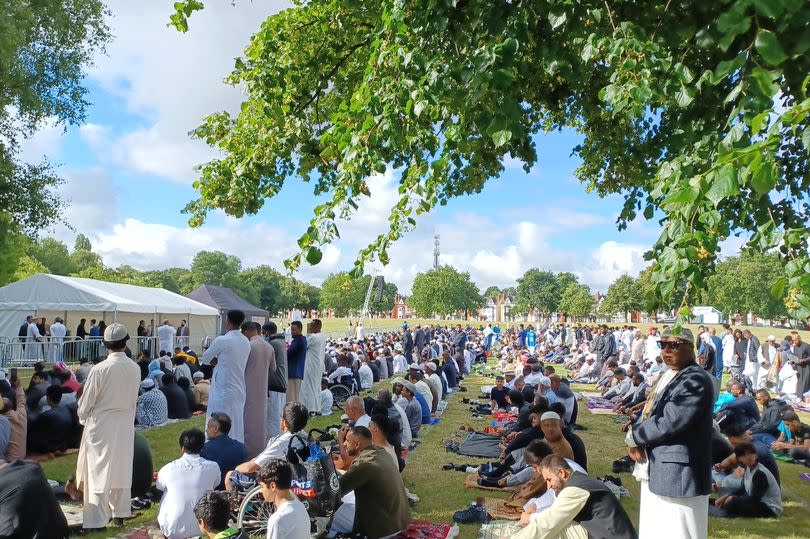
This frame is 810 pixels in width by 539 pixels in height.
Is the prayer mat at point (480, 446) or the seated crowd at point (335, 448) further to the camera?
the prayer mat at point (480, 446)

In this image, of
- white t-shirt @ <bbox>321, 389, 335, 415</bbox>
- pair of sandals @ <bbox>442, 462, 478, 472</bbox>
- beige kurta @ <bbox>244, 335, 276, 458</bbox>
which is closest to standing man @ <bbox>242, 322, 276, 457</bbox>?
beige kurta @ <bbox>244, 335, 276, 458</bbox>

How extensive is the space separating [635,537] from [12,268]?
29122mm

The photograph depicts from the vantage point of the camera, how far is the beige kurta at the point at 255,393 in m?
7.27

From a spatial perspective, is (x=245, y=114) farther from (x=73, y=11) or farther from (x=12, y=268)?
(x=12, y=268)

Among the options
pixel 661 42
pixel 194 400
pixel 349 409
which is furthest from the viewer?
pixel 194 400

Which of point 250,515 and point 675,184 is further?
point 250,515

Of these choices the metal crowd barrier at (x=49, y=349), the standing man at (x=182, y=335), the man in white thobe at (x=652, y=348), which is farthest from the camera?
the standing man at (x=182, y=335)

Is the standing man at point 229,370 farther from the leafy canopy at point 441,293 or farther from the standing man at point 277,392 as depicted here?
the leafy canopy at point 441,293

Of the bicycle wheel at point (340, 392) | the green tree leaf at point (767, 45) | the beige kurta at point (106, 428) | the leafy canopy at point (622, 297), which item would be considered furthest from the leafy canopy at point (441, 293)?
the green tree leaf at point (767, 45)

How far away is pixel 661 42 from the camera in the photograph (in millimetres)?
4297

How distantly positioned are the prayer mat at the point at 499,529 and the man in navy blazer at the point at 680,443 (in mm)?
1824

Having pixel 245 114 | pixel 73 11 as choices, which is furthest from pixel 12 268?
pixel 245 114

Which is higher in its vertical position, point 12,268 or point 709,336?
point 12,268

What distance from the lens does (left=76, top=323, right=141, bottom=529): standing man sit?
17.3 feet
